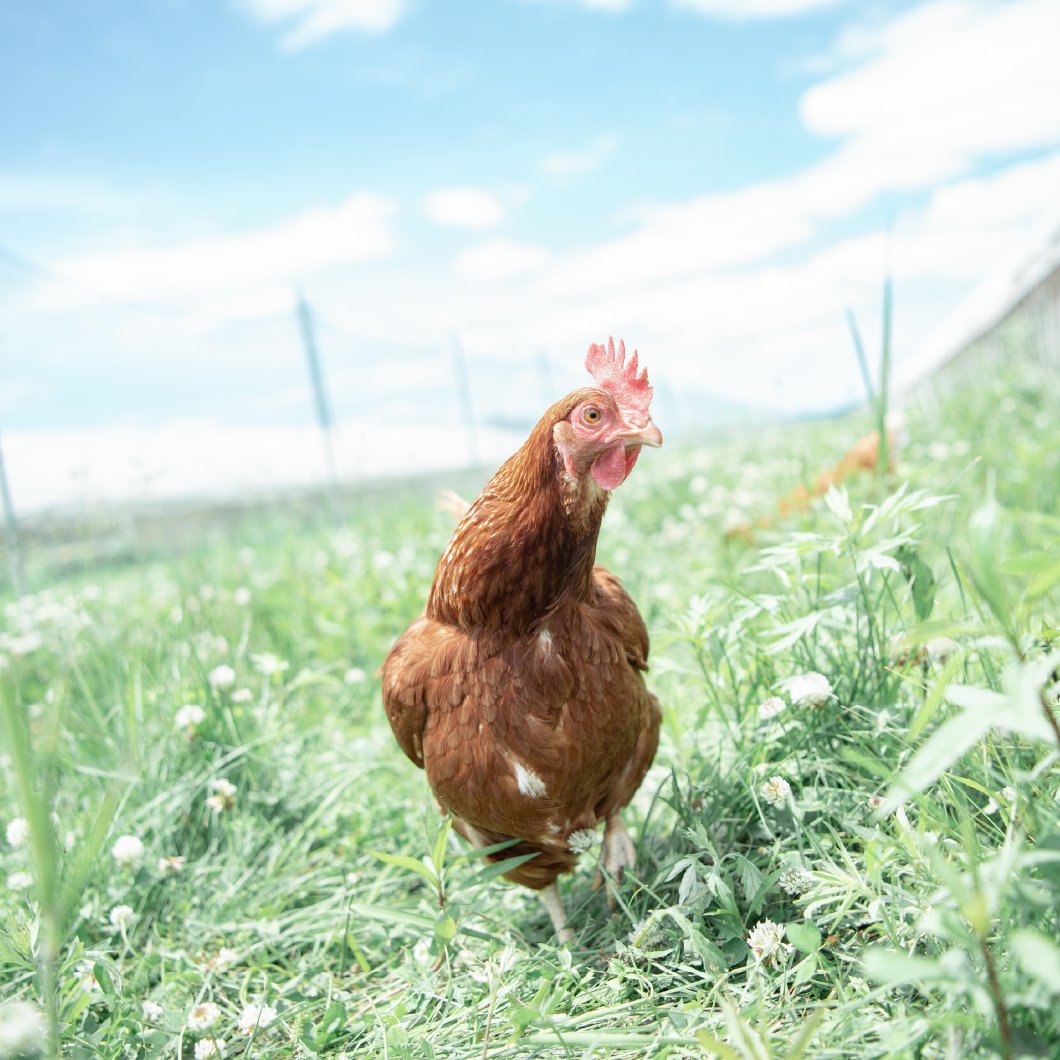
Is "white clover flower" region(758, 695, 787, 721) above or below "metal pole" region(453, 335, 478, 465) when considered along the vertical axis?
below

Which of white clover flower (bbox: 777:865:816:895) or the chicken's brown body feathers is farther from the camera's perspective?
the chicken's brown body feathers

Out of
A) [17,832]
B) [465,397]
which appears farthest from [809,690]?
[465,397]

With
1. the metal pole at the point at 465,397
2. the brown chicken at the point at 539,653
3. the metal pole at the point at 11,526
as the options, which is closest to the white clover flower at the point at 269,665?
the brown chicken at the point at 539,653

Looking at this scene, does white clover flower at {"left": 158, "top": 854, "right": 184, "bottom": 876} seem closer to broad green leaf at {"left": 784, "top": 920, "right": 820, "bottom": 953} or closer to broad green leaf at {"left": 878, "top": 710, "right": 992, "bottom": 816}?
broad green leaf at {"left": 784, "top": 920, "right": 820, "bottom": 953}

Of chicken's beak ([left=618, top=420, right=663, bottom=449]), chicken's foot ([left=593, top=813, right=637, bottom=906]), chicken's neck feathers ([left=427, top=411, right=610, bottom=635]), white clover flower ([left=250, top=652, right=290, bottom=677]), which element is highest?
chicken's beak ([left=618, top=420, right=663, bottom=449])

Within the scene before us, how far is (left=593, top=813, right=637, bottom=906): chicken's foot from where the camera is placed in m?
1.85

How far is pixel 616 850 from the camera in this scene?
1.86 m

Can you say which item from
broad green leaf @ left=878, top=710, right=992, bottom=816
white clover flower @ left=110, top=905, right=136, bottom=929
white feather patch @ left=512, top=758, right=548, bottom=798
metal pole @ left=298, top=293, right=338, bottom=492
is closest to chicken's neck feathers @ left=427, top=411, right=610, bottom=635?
white feather patch @ left=512, top=758, right=548, bottom=798

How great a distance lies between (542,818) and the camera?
5.47ft

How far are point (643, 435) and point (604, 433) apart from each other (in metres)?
0.08

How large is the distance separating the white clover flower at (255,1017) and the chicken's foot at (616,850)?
0.76 metres

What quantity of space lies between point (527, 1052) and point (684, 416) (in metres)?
23.0

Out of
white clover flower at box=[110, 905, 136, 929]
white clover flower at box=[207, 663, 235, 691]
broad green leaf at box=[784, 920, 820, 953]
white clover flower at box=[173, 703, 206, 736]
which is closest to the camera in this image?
broad green leaf at box=[784, 920, 820, 953]

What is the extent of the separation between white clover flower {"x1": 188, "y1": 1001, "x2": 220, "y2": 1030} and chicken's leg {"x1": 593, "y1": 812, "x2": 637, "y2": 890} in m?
0.86
